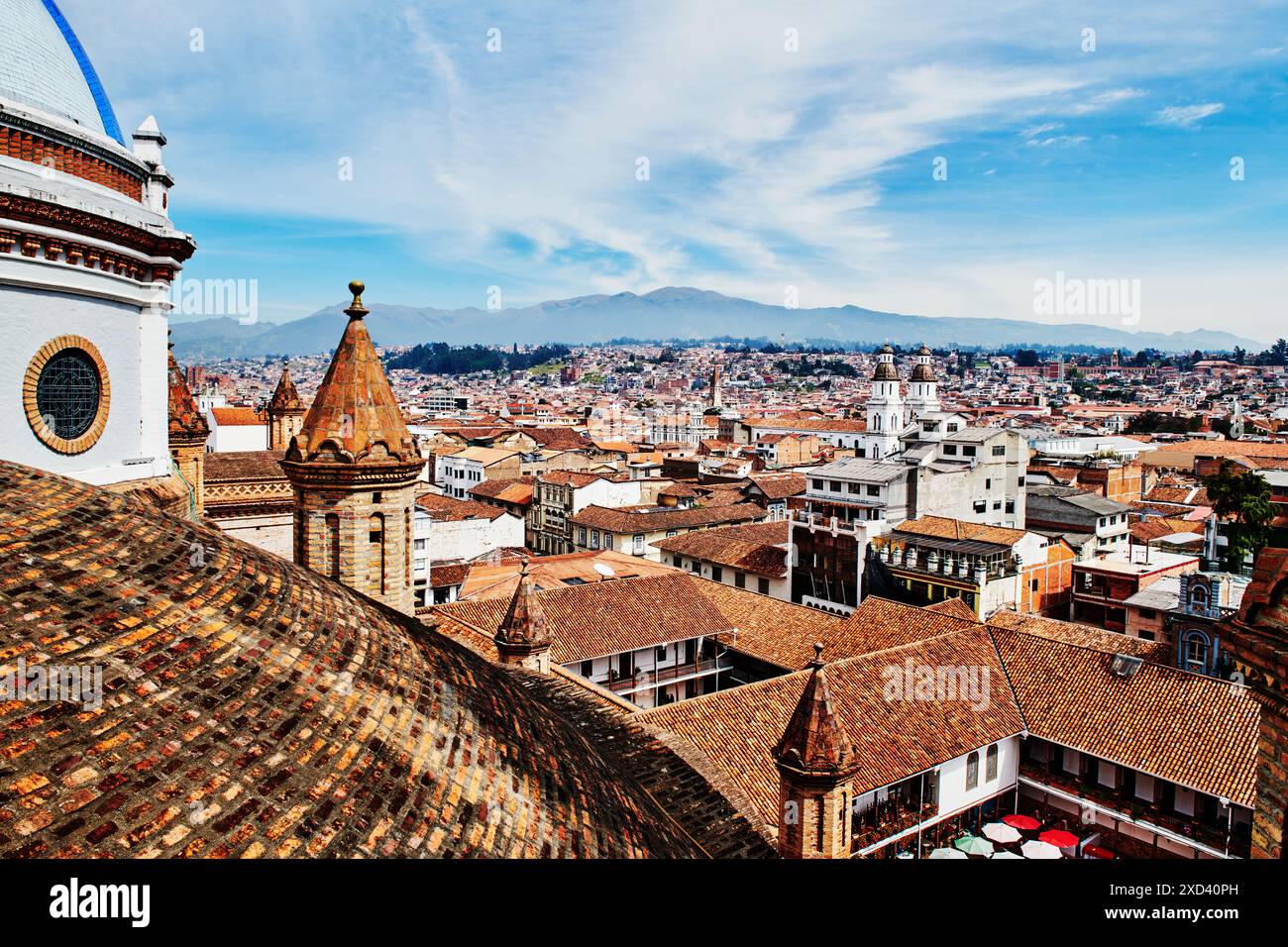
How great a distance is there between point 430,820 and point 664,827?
11.6ft

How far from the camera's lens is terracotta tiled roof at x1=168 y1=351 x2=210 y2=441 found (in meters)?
22.8

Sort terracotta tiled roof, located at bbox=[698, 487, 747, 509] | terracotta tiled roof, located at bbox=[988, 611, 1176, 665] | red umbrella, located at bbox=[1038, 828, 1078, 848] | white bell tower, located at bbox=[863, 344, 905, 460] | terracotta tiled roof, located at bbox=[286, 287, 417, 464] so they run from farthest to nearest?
1. white bell tower, located at bbox=[863, 344, 905, 460]
2. terracotta tiled roof, located at bbox=[698, 487, 747, 509]
3. terracotta tiled roof, located at bbox=[988, 611, 1176, 665]
4. red umbrella, located at bbox=[1038, 828, 1078, 848]
5. terracotta tiled roof, located at bbox=[286, 287, 417, 464]

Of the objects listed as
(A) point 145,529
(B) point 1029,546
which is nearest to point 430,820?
(A) point 145,529

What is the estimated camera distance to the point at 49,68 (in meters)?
13.3

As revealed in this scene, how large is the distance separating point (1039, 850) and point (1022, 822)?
2.39 m

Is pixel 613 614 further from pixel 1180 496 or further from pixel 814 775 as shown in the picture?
pixel 1180 496

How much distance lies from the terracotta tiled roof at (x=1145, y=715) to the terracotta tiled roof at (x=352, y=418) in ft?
61.5

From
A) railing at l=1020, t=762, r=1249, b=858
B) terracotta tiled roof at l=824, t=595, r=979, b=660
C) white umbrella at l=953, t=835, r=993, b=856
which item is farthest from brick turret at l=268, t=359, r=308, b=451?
railing at l=1020, t=762, r=1249, b=858

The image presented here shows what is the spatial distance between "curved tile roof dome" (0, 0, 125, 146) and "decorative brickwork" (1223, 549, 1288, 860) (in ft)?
51.7

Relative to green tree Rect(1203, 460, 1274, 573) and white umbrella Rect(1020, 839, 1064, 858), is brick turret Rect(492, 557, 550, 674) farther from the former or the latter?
green tree Rect(1203, 460, 1274, 573)

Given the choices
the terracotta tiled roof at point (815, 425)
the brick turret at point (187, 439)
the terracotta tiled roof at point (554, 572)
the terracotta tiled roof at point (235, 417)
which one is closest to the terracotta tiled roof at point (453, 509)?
the terracotta tiled roof at point (554, 572)

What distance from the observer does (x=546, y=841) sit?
5.89 meters

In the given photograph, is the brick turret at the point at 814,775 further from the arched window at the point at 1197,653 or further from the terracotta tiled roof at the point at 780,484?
the terracotta tiled roof at the point at 780,484
